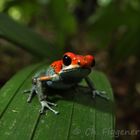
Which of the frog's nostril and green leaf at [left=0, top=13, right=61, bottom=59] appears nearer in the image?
the frog's nostril

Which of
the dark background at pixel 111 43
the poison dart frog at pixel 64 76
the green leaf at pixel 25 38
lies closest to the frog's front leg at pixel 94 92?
the poison dart frog at pixel 64 76

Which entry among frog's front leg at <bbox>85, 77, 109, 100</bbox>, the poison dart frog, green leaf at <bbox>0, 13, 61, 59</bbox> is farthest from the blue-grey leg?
green leaf at <bbox>0, 13, 61, 59</bbox>

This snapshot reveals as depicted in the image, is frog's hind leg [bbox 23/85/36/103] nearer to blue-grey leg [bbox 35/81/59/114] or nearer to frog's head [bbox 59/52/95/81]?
blue-grey leg [bbox 35/81/59/114]

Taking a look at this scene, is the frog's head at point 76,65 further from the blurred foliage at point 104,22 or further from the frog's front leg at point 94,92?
the blurred foliage at point 104,22

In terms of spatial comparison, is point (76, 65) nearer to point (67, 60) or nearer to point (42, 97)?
point (67, 60)

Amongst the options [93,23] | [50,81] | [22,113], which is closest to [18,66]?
[93,23]

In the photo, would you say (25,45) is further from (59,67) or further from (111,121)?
(111,121)

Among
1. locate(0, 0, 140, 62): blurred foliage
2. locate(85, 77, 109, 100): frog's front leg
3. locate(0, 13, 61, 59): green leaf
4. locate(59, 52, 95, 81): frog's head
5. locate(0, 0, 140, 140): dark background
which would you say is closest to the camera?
locate(59, 52, 95, 81): frog's head
